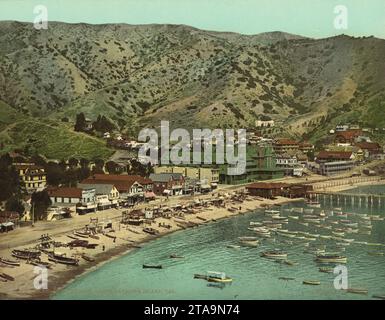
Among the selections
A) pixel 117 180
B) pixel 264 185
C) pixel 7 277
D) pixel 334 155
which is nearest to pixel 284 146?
pixel 334 155

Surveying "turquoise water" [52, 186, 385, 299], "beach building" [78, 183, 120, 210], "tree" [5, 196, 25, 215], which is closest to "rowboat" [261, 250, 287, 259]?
"turquoise water" [52, 186, 385, 299]

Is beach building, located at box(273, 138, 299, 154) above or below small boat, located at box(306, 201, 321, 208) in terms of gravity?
above

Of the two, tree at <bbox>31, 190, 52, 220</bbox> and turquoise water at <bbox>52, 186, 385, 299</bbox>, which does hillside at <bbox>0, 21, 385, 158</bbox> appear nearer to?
tree at <bbox>31, 190, 52, 220</bbox>

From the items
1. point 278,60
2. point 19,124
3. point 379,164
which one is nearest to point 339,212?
point 379,164

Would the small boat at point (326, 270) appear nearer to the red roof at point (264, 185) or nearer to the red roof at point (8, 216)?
the red roof at point (8, 216)

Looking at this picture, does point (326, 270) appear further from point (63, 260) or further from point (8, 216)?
point (8, 216)
